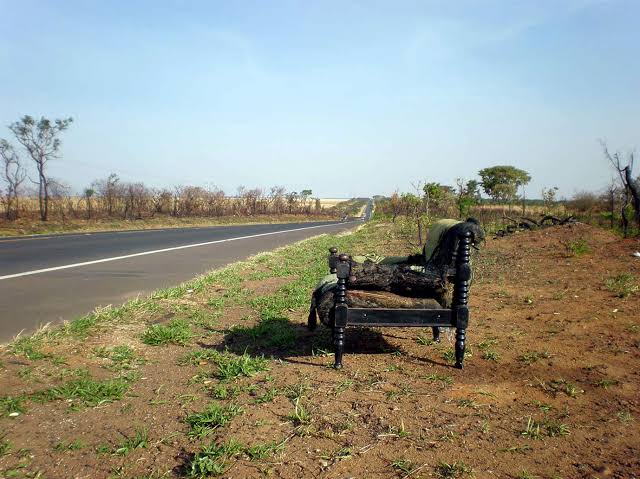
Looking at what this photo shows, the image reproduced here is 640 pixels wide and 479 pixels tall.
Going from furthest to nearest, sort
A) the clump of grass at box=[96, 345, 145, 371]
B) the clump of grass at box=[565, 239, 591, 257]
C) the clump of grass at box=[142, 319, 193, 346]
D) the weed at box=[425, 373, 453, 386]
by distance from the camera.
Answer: the clump of grass at box=[565, 239, 591, 257] → the clump of grass at box=[142, 319, 193, 346] → the clump of grass at box=[96, 345, 145, 371] → the weed at box=[425, 373, 453, 386]

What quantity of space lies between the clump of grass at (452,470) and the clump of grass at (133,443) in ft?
5.35

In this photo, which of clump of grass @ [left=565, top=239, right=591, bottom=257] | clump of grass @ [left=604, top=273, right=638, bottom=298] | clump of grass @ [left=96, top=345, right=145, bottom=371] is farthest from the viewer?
clump of grass @ [left=565, top=239, right=591, bottom=257]

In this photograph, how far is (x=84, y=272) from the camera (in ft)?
32.0

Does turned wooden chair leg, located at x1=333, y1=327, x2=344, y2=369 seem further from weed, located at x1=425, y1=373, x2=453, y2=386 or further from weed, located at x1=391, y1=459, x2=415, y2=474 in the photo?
weed, located at x1=391, y1=459, x2=415, y2=474

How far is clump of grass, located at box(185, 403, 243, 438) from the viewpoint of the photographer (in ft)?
9.76

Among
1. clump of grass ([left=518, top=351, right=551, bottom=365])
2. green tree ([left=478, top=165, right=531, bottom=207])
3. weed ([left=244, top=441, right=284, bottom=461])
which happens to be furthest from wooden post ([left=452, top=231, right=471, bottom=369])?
green tree ([left=478, top=165, right=531, bottom=207])

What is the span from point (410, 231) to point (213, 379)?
15928 millimetres

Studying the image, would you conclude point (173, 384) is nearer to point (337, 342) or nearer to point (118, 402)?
point (118, 402)

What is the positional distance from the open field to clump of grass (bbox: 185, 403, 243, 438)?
0.01m

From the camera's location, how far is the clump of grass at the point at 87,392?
3404 mm

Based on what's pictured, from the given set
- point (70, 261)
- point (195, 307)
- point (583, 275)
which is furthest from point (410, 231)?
point (195, 307)

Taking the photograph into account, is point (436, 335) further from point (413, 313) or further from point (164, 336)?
point (164, 336)

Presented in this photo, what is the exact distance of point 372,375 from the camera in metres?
3.96

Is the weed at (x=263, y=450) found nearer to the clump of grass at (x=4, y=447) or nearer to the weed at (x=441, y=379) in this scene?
the clump of grass at (x=4, y=447)
